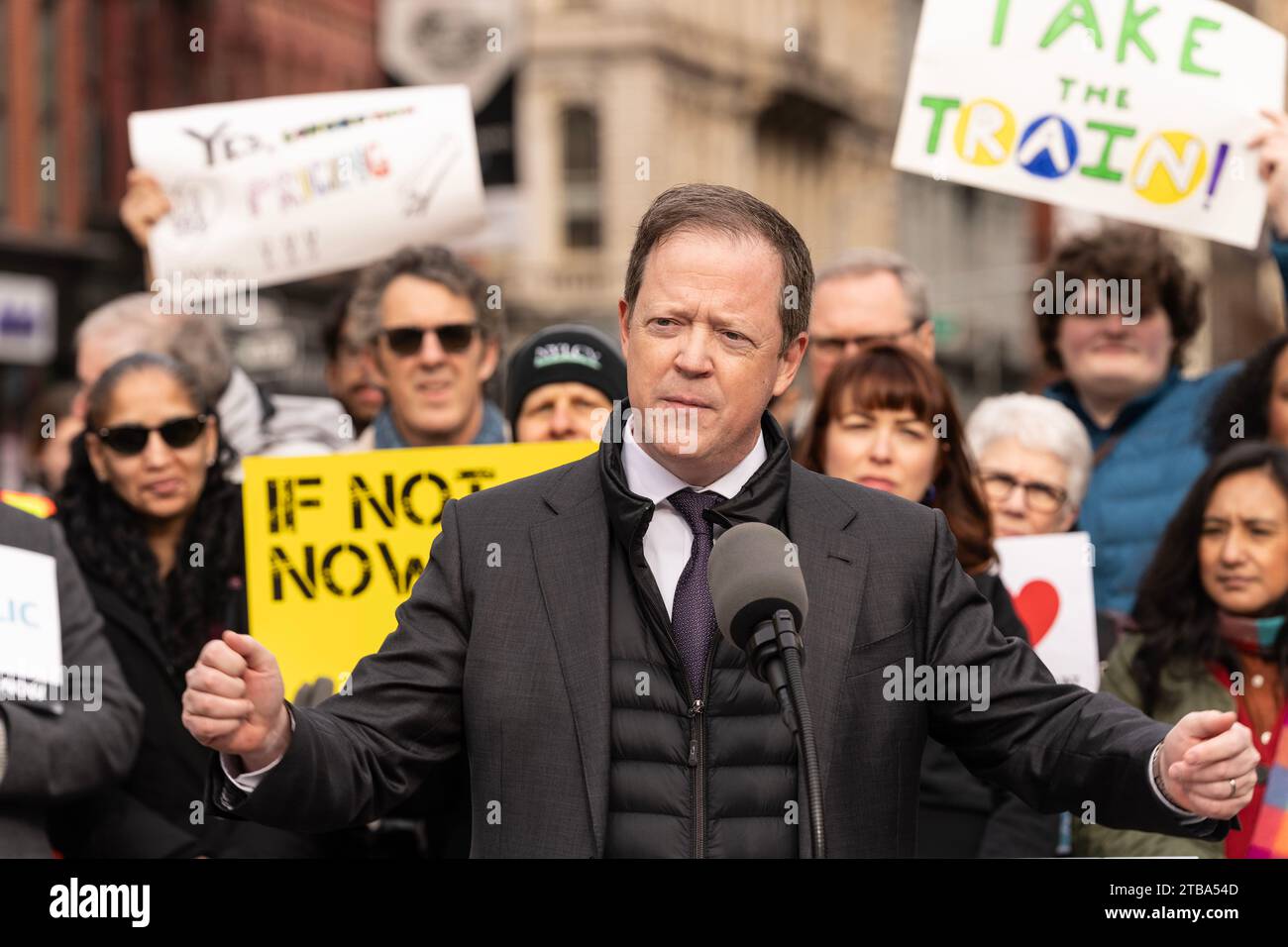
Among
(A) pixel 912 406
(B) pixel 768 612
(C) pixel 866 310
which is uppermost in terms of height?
(C) pixel 866 310

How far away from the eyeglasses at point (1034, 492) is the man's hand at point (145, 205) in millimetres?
2968

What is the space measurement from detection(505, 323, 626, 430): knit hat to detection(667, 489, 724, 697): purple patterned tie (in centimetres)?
251

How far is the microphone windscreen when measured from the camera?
287 cm

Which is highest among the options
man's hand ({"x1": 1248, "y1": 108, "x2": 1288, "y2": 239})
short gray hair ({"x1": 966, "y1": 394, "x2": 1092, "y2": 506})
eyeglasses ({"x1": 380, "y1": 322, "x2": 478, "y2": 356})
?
man's hand ({"x1": 1248, "y1": 108, "x2": 1288, "y2": 239})

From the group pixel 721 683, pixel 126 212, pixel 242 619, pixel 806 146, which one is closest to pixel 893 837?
pixel 721 683

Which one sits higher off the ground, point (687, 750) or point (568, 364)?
point (568, 364)

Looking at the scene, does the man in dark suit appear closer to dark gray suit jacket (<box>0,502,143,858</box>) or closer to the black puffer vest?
the black puffer vest

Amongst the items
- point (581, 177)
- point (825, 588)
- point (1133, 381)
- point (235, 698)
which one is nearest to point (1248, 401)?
point (1133, 381)

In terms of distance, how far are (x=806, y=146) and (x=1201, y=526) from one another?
46063 mm

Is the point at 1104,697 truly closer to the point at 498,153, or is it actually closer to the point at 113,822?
the point at 113,822

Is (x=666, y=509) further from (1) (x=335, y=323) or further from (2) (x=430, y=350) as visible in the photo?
(1) (x=335, y=323)

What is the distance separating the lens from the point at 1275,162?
634 centimetres

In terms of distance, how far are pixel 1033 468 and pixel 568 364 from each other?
139 cm

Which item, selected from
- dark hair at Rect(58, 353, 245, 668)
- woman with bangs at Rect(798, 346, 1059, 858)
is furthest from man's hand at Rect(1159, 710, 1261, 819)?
dark hair at Rect(58, 353, 245, 668)
